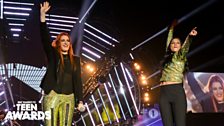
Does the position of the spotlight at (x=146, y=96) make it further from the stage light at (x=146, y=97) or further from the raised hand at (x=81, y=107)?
the raised hand at (x=81, y=107)

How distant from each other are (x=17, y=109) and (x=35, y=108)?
268mm

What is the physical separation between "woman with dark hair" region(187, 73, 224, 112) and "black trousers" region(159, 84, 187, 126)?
4610 mm

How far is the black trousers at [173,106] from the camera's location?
2742mm

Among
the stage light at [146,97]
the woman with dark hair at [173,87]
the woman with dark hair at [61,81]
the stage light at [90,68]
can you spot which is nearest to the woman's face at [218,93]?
the stage light at [146,97]

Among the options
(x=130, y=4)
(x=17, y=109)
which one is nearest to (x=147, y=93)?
(x=130, y=4)

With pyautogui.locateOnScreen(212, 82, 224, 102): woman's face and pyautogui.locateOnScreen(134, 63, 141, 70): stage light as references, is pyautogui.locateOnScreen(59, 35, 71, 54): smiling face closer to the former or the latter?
pyautogui.locateOnScreen(134, 63, 141, 70): stage light

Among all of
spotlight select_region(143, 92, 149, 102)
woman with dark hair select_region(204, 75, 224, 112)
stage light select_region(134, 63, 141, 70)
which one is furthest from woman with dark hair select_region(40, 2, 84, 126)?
woman with dark hair select_region(204, 75, 224, 112)

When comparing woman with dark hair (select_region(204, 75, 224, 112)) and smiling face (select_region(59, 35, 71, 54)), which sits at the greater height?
woman with dark hair (select_region(204, 75, 224, 112))

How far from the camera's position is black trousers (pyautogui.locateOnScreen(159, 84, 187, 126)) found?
274cm

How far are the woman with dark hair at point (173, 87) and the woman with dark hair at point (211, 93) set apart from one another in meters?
4.53

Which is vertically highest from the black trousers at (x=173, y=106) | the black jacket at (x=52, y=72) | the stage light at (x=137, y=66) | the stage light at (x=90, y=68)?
the stage light at (x=90, y=68)

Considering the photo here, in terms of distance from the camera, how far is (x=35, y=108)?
5.25m

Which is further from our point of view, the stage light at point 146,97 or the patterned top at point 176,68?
the stage light at point 146,97

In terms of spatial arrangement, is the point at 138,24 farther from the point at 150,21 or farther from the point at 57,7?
the point at 57,7
